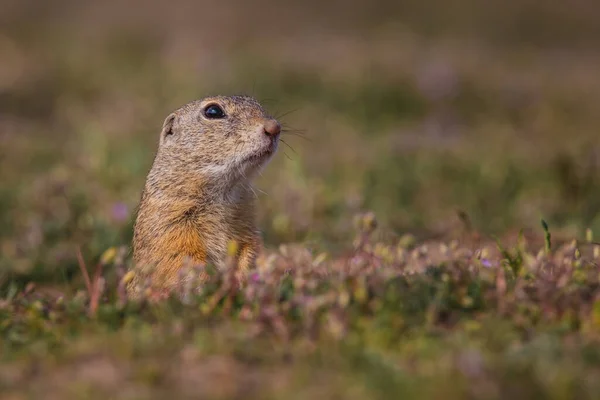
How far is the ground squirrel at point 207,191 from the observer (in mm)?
4941

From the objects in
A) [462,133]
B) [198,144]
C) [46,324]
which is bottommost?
[462,133]

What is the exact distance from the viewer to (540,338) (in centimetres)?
324

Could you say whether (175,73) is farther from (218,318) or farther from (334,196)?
(218,318)

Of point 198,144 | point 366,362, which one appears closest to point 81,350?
point 366,362

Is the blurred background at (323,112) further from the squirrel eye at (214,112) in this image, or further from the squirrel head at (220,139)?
the squirrel eye at (214,112)

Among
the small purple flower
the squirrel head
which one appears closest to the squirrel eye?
the squirrel head

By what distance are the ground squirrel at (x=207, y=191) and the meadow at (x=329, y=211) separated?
0.35 metres

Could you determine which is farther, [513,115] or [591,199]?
[513,115]

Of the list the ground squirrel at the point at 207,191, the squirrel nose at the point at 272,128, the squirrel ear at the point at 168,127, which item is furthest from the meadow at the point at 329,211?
the squirrel ear at the point at 168,127

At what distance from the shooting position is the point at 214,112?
554cm

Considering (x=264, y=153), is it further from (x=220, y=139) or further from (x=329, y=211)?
(x=329, y=211)

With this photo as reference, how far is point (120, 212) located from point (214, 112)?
1615 mm

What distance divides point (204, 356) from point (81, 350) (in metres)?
0.44

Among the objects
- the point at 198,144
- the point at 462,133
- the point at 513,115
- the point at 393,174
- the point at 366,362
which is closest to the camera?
the point at 366,362
